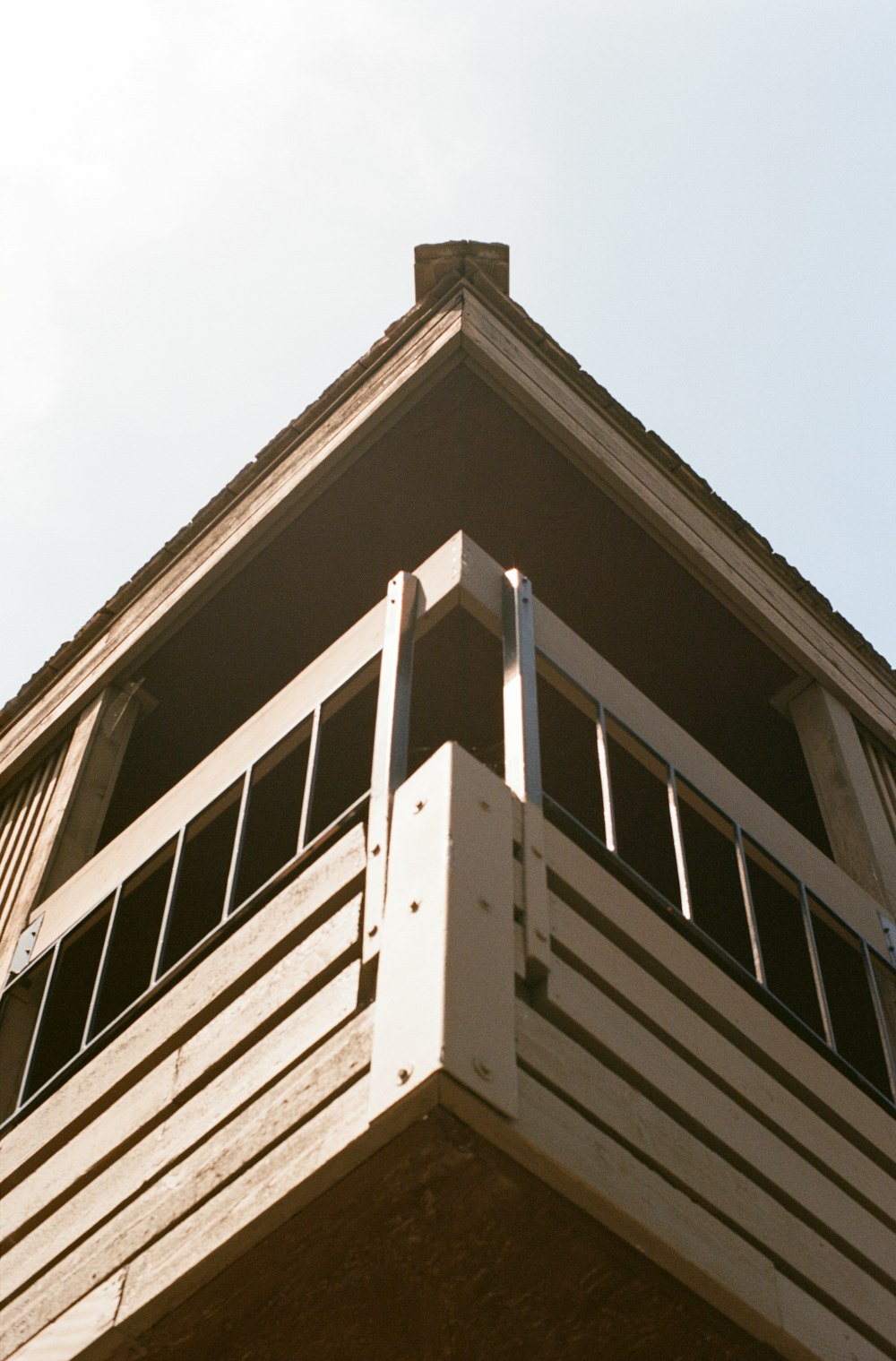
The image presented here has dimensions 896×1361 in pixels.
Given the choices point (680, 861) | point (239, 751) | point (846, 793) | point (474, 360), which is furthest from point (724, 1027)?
point (474, 360)

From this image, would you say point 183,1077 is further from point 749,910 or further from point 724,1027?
point 749,910

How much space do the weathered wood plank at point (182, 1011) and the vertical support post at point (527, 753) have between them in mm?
455

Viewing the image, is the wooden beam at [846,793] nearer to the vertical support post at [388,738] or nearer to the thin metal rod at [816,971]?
the thin metal rod at [816,971]

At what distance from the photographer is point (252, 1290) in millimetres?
3346

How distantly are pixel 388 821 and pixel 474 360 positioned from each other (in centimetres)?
357

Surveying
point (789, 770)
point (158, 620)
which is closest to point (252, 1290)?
point (158, 620)

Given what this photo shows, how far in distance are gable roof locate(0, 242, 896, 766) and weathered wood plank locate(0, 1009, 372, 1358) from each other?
423 cm

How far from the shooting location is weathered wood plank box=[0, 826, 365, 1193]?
4.10m

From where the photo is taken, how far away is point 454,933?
339 cm

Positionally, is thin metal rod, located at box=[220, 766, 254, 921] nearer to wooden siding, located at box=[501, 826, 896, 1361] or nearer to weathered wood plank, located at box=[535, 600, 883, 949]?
wooden siding, located at box=[501, 826, 896, 1361]

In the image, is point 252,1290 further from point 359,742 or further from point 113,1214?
point 359,742

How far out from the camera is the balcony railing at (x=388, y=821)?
14.9 feet

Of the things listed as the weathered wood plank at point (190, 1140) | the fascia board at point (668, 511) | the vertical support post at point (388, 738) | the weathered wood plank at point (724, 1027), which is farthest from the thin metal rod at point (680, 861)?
the fascia board at point (668, 511)

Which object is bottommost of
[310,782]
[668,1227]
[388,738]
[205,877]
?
[668,1227]
